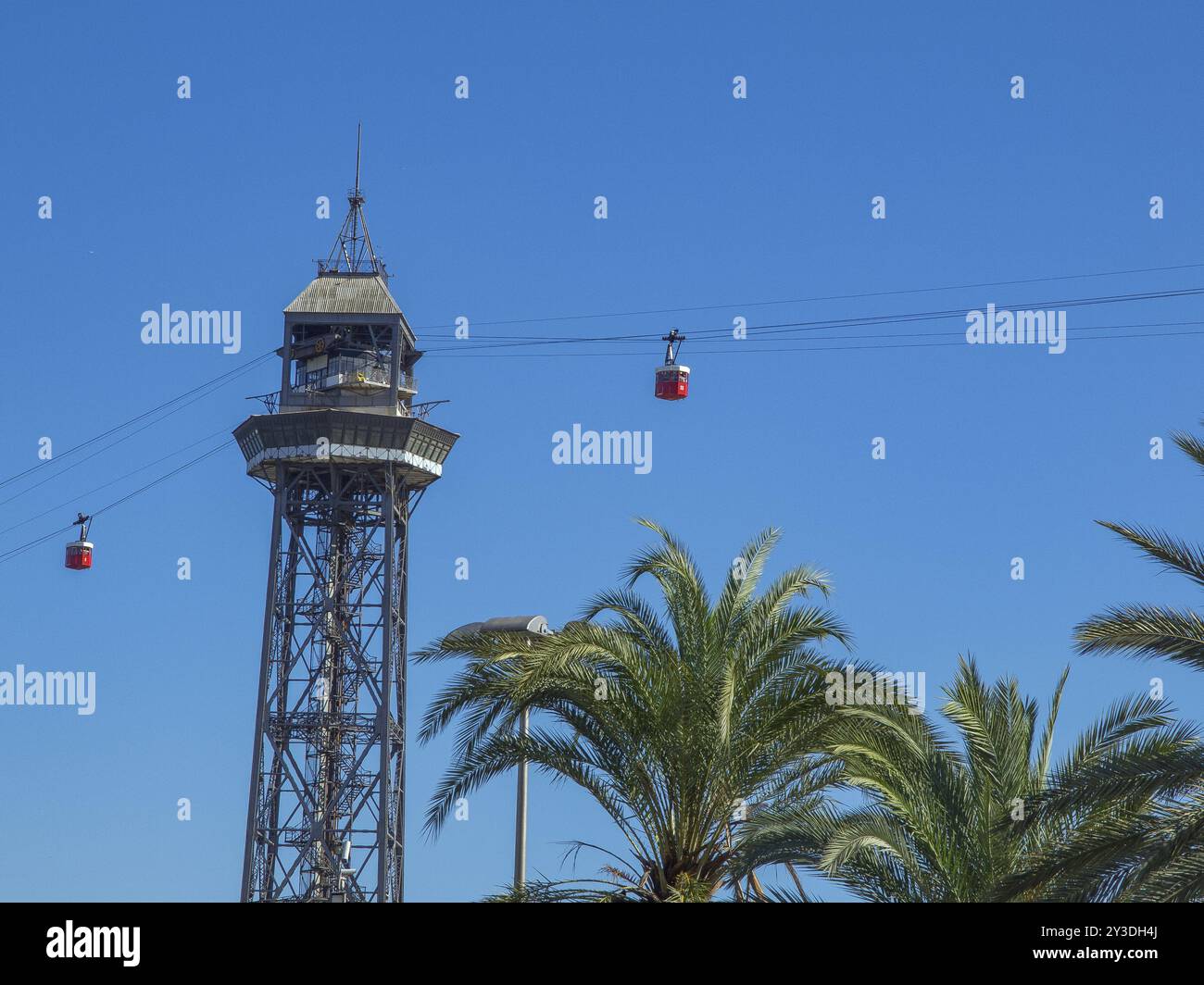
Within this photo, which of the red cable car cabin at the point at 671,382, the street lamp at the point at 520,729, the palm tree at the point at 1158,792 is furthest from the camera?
the red cable car cabin at the point at 671,382

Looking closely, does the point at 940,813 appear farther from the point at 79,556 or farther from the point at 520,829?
the point at 79,556

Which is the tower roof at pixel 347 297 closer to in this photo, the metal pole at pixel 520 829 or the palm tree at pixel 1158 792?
the metal pole at pixel 520 829

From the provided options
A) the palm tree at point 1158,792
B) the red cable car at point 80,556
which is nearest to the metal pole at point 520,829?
the palm tree at point 1158,792

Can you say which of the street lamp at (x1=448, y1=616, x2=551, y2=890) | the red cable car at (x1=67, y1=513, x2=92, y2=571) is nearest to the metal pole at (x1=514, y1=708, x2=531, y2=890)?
the street lamp at (x1=448, y1=616, x2=551, y2=890)

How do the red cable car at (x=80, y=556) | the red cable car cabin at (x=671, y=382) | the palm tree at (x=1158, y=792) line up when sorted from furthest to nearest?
the red cable car at (x=80, y=556) < the red cable car cabin at (x=671, y=382) < the palm tree at (x=1158, y=792)

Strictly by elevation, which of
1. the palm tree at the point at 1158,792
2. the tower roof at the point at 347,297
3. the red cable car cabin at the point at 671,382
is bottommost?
the palm tree at the point at 1158,792
